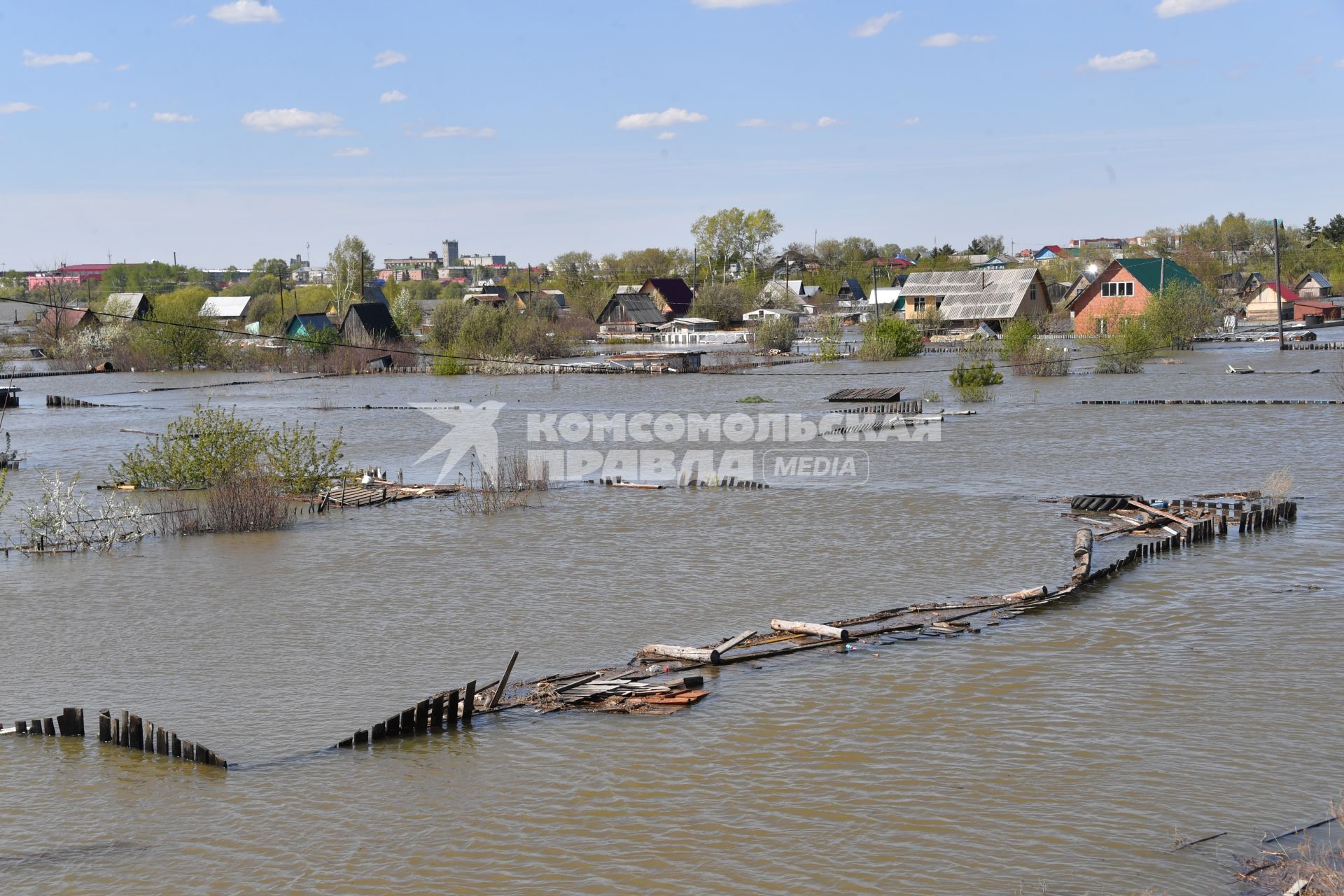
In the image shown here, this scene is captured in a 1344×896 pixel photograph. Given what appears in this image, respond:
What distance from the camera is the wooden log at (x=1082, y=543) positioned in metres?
14.1

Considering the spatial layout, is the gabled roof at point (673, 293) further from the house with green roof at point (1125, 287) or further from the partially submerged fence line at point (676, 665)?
the partially submerged fence line at point (676, 665)

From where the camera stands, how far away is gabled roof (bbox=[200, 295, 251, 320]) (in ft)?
280

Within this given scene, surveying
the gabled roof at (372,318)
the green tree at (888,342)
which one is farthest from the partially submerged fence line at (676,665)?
the gabled roof at (372,318)

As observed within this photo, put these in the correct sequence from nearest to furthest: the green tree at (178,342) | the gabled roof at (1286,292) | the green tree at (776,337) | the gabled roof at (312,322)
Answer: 1. the green tree at (178,342)
2. the green tree at (776,337)
3. the gabled roof at (312,322)
4. the gabled roof at (1286,292)

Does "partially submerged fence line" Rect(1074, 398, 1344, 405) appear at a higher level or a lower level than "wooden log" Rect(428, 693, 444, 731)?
higher

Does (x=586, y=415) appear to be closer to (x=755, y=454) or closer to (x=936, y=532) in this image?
(x=755, y=454)

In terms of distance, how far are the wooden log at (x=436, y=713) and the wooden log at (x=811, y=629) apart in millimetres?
3485

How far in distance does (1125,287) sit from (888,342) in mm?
17036

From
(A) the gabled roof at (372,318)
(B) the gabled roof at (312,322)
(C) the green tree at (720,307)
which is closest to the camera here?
(A) the gabled roof at (372,318)

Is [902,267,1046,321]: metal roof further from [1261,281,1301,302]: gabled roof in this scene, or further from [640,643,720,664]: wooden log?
[640,643,720,664]: wooden log

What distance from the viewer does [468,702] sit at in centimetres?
947

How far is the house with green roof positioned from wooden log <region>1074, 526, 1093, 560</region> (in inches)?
1725

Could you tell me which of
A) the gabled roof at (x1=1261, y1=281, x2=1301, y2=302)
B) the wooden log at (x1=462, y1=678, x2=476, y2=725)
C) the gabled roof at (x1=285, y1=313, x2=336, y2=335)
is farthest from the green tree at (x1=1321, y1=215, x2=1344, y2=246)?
the wooden log at (x1=462, y1=678, x2=476, y2=725)

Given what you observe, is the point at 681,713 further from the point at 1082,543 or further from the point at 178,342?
the point at 178,342
